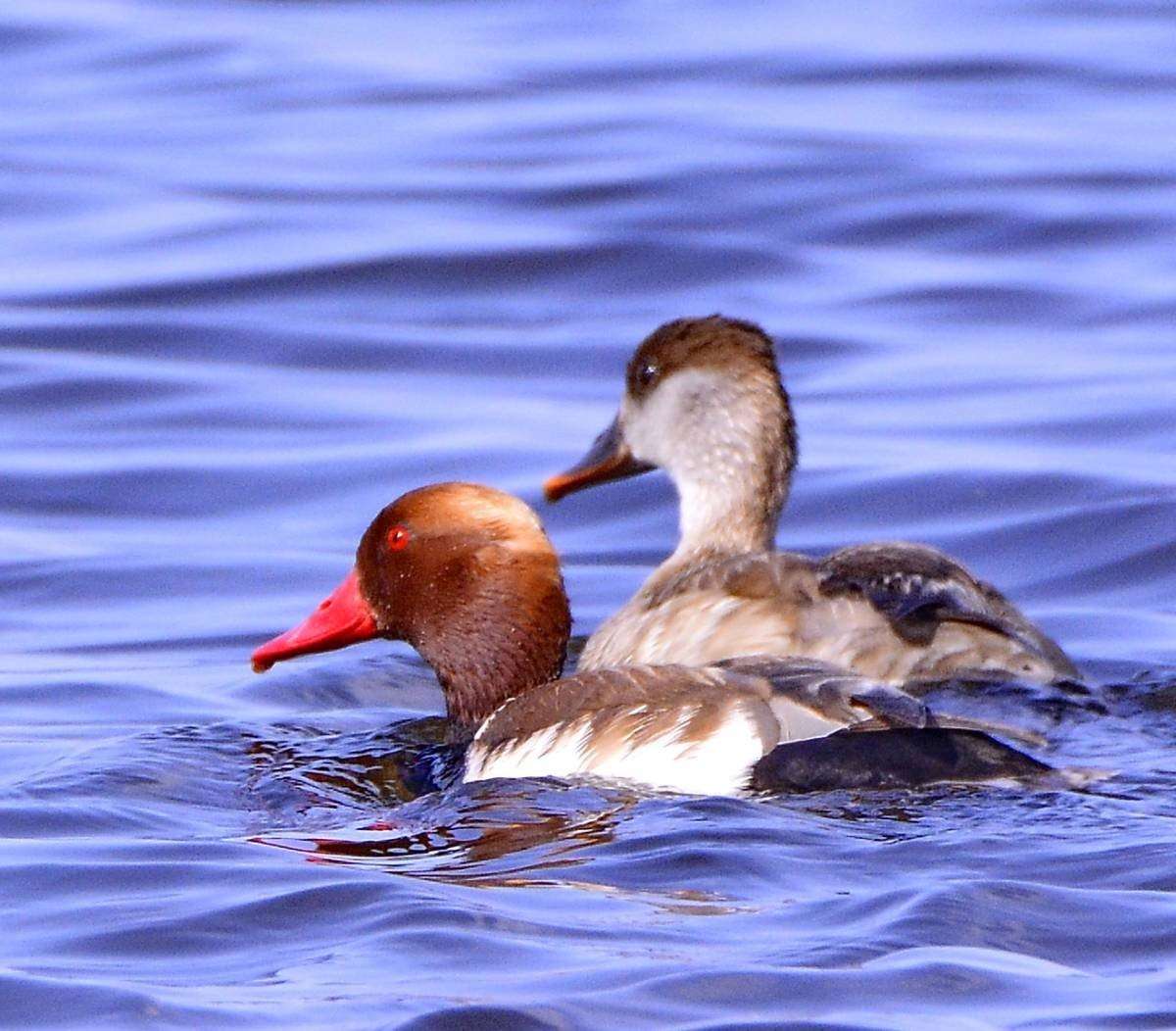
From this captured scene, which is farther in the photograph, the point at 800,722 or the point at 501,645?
the point at 501,645

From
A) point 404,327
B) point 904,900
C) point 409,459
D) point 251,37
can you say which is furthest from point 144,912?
point 251,37

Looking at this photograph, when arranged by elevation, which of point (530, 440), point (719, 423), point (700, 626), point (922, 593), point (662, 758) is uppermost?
point (719, 423)

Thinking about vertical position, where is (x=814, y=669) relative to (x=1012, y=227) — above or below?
below

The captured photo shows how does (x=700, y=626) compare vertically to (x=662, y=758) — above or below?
above

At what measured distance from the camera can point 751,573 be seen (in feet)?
30.7

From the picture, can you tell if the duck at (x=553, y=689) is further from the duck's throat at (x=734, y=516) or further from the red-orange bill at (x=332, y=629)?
the duck's throat at (x=734, y=516)

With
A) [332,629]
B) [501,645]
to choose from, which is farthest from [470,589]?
[332,629]

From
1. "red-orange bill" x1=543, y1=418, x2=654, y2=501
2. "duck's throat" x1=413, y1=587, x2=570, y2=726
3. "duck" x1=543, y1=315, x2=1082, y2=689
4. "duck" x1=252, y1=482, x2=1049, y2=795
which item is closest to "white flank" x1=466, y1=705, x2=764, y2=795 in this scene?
"duck" x1=252, y1=482, x2=1049, y2=795

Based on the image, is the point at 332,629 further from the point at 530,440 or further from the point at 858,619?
the point at 530,440

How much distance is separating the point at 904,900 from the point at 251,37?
56.6 ft

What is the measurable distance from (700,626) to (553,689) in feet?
4.56

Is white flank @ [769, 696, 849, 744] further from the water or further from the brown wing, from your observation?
the brown wing

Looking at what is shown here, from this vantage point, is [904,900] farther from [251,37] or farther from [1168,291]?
[251,37]

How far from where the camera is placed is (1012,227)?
1725 cm
